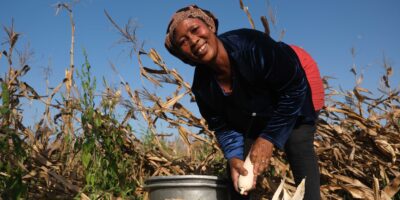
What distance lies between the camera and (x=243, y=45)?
1985 millimetres

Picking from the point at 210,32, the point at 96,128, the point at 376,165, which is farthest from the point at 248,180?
the point at 376,165

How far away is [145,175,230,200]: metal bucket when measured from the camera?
2193mm

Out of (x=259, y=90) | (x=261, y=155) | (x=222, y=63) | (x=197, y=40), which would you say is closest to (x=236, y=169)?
(x=261, y=155)

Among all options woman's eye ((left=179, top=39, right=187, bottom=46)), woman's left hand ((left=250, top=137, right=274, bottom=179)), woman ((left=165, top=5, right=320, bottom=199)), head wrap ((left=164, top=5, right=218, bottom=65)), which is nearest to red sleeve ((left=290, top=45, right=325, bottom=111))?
woman ((left=165, top=5, right=320, bottom=199))

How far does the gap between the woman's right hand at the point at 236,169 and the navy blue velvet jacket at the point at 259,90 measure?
7 cm

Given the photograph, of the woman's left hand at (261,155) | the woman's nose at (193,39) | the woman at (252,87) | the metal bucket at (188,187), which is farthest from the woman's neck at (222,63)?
the metal bucket at (188,187)

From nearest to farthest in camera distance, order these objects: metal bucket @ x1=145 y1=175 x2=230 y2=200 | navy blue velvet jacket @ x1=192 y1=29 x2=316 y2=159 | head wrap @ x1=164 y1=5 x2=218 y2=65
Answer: navy blue velvet jacket @ x1=192 y1=29 x2=316 y2=159 < head wrap @ x1=164 y1=5 x2=218 y2=65 < metal bucket @ x1=145 y1=175 x2=230 y2=200

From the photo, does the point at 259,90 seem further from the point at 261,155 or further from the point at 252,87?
the point at 261,155

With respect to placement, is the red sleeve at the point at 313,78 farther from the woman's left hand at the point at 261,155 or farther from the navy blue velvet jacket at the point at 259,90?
the woman's left hand at the point at 261,155

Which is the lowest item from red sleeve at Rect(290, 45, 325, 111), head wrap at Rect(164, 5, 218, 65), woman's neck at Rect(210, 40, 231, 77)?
red sleeve at Rect(290, 45, 325, 111)

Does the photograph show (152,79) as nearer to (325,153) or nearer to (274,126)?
(325,153)

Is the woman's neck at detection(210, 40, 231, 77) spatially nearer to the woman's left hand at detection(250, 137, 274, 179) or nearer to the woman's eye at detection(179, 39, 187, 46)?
the woman's eye at detection(179, 39, 187, 46)

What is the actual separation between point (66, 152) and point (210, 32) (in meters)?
1.72

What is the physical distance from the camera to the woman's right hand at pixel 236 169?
6.72 ft
